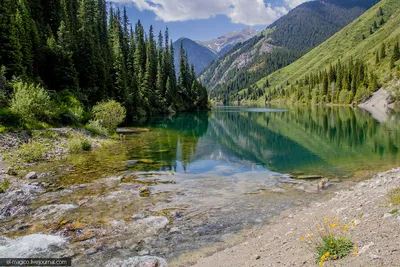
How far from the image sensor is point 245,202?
51.3 feet

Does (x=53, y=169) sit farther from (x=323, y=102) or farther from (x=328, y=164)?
(x=323, y=102)

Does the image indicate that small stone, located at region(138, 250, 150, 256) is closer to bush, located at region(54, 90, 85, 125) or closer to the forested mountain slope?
the forested mountain slope

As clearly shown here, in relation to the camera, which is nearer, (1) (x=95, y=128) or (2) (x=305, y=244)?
(2) (x=305, y=244)

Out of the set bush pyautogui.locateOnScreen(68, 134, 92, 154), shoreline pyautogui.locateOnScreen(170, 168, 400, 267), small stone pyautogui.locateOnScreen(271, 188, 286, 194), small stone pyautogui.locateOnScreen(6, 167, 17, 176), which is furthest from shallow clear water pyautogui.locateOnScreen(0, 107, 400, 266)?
small stone pyautogui.locateOnScreen(6, 167, 17, 176)

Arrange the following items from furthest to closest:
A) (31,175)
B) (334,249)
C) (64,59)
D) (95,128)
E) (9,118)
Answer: (64,59) → (95,128) → (9,118) → (31,175) → (334,249)

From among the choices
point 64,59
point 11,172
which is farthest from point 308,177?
point 64,59

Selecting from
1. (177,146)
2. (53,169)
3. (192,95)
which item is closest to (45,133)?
(53,169)

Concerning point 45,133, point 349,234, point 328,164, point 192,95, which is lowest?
point 328,164

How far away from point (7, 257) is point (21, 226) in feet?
8.87

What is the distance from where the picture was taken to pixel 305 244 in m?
7.97

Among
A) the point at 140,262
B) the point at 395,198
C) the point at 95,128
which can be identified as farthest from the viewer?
the point at 95,128

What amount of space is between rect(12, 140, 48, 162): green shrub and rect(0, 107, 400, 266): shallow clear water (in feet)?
5.93

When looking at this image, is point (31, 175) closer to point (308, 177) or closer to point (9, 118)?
point (9, 118)

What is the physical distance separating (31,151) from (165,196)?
14965mm
